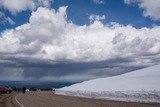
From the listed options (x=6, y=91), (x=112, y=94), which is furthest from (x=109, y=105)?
(x=6, y=91)

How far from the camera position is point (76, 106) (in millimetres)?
37531

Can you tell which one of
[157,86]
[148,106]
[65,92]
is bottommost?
[148,106]

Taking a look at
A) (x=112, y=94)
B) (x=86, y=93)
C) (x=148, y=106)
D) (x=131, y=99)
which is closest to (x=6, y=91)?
(x=86, y=93)

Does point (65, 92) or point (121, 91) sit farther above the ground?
point (65, 92)

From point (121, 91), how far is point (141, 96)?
599cm

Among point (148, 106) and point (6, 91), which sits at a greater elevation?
point (6, 91)

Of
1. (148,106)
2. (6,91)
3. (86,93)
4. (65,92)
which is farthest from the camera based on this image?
(6,91)

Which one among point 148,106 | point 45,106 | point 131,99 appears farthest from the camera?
point 45,106

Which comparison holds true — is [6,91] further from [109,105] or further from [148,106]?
[148,106]

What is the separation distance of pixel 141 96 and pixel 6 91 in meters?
68.5

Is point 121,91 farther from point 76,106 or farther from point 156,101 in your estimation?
point 156,101

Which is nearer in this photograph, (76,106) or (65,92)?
(76,106)

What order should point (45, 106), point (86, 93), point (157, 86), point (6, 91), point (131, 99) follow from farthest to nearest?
point (6, 91)
point (86, 93)
point (45, 106)
point (131, 99)
point (157, 86)

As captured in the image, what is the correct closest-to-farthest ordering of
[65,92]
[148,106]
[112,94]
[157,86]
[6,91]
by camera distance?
1. [148,106]
2. [157,86]
3. [112,94]
4. [65,92]
5. [6,91]
